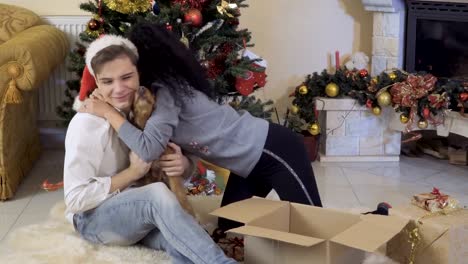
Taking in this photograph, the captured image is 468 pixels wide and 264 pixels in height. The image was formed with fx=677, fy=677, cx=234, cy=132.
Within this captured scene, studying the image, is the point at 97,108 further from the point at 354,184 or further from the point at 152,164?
the point at 354,184

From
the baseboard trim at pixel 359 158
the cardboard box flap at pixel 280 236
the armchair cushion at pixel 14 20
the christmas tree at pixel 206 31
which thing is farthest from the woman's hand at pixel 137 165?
the baseboard trim at pixel 359 158

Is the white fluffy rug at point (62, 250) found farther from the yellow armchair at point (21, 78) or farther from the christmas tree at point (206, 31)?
the christmas tree at point (206, 31)

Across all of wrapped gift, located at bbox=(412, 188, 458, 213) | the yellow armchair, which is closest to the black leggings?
wrapped gift, located at bbox=(412, 188, 458, 213)

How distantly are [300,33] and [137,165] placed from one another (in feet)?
7.26

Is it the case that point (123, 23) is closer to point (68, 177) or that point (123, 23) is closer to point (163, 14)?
point (163, 14)

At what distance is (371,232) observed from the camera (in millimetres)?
2143

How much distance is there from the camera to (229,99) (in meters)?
3.52

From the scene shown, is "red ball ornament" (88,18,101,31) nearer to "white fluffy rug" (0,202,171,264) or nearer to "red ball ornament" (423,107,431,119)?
"white fluffy rug" (0,202,171,264)

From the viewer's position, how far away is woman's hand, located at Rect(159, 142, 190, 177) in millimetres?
2377

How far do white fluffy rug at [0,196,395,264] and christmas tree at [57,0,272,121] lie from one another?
880 mm

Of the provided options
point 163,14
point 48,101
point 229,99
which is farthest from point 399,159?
point 48,101

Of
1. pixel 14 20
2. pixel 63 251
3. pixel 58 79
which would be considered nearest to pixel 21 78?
pixel 14 20

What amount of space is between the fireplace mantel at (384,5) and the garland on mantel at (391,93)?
38cm

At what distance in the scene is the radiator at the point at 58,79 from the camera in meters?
4.11
